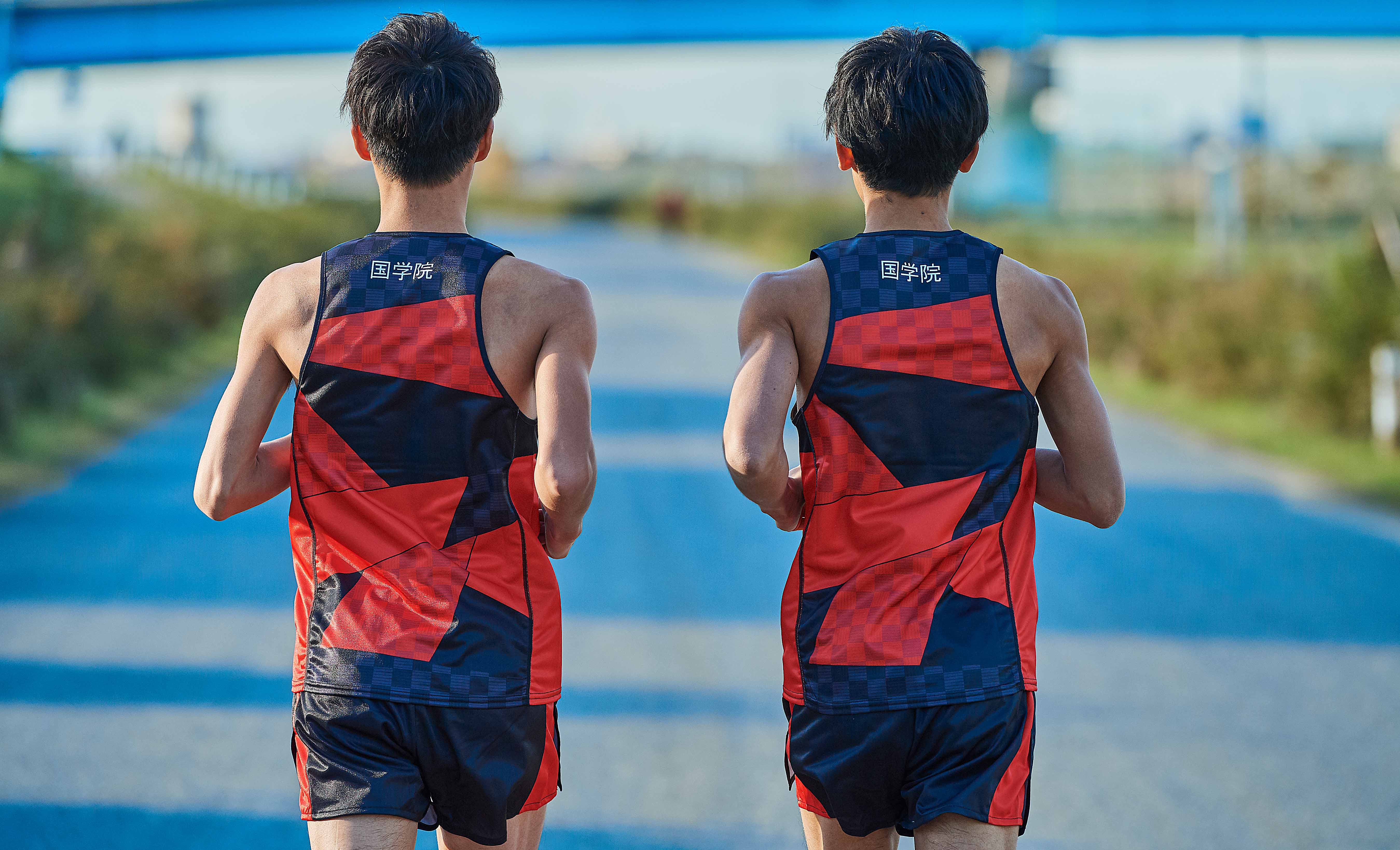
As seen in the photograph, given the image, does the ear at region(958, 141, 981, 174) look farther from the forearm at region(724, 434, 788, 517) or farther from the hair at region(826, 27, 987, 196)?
the forearm at region(724, 434, 788, 517)

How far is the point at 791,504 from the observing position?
2.46 meters

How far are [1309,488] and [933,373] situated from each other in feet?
27.1

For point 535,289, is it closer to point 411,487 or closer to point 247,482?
point 411,487

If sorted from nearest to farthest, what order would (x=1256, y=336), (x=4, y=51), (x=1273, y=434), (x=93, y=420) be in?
(x=1273, y=434), (x=93, y=420), (x=1256, y=336), (x=4, y=51)

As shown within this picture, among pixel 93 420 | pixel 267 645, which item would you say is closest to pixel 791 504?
pixel 267 645

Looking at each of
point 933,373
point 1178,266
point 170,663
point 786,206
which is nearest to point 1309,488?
point 170,663

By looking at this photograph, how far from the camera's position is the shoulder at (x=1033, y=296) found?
2.31 meters

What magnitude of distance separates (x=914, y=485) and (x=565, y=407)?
60cm

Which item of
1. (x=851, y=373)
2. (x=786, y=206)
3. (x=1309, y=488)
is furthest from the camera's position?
(x=786, y=206)

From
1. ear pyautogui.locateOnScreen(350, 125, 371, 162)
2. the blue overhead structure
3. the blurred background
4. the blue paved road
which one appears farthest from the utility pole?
ear pyautogui.locateOnScreen(350, 125, 371, 162)

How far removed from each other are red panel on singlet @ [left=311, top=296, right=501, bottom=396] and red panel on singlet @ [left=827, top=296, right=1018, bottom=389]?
596 millimetres

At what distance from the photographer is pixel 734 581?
287 inches

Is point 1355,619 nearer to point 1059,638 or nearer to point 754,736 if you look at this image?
point 1059,638

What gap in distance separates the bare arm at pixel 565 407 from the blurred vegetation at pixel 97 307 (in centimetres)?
840
